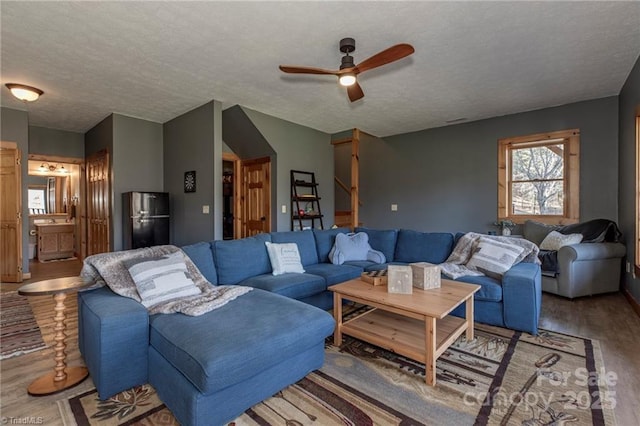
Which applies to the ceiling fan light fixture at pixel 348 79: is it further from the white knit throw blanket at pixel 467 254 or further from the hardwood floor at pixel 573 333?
the hardwood floor at pixel 573 333

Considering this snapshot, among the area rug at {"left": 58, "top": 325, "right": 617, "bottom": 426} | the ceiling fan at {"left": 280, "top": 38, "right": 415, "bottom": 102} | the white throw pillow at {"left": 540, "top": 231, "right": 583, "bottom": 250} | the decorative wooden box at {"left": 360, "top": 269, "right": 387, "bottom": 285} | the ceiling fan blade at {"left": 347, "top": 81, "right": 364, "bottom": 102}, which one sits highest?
the ceiling fan at {"left": 280, "top": 38, "right": 415, "bottom": 102}

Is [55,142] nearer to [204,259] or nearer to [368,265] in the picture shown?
[204,259]

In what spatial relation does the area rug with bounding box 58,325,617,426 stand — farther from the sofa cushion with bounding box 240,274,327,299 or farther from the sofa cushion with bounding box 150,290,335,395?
the sofa cushion with bounding box 240,274,327,299

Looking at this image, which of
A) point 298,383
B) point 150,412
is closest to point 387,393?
point 298,383

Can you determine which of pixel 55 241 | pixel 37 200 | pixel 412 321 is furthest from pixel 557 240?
pixel 37 200

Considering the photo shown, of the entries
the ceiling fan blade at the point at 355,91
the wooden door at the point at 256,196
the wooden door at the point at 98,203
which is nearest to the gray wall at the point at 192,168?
the wooden door at the point at 98,203

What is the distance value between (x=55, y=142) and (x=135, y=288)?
5.60 meters

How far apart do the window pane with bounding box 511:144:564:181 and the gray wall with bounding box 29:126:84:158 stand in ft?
26.5

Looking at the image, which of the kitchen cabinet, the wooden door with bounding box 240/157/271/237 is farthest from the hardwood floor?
the kitchen cabinet

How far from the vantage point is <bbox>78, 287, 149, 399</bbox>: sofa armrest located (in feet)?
5.78

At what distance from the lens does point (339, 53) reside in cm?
293

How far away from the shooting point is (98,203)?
5.52 meters

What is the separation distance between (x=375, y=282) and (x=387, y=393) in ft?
2.95

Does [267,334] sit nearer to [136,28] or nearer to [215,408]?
[215,408]
